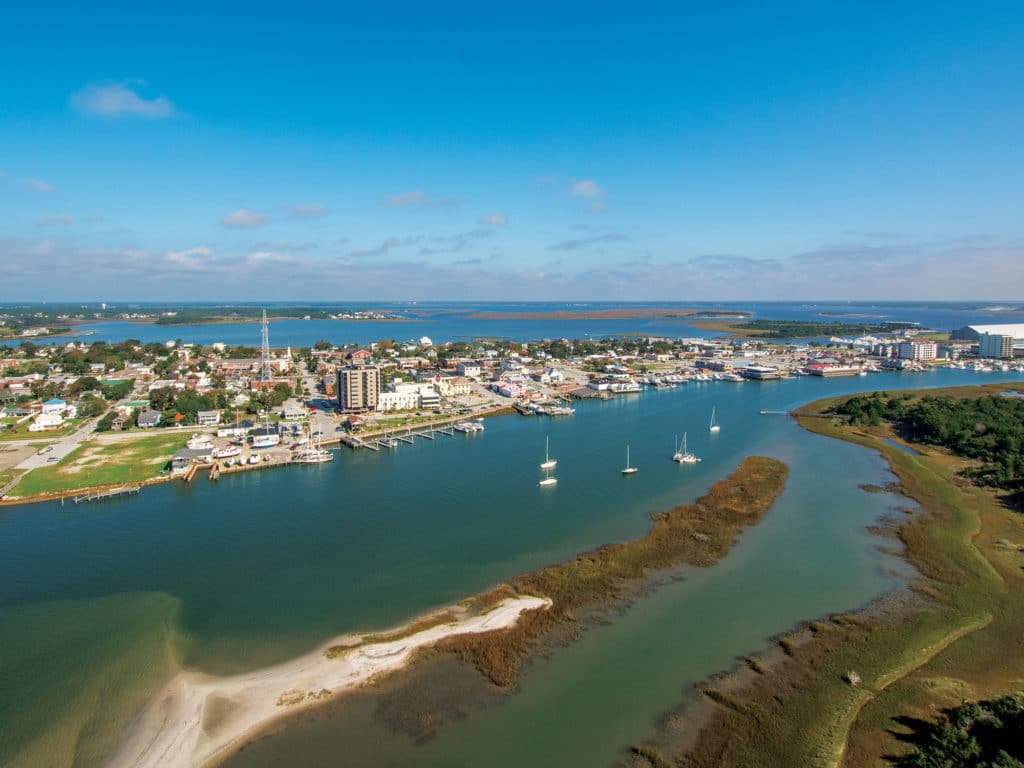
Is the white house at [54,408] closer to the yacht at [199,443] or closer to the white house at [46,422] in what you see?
the white house at [46,422]

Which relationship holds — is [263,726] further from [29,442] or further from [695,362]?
[695,362]

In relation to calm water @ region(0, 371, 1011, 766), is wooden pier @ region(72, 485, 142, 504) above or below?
above

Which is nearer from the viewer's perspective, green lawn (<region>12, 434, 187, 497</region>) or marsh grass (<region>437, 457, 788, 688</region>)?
marsh grass (<region>437, 457, 788, 688</region>)

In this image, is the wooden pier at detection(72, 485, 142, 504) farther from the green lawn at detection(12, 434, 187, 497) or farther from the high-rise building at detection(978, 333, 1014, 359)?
the high-rise building at detection(978, 333, 1014, 359)

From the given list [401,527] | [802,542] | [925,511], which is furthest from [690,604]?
[925,511]

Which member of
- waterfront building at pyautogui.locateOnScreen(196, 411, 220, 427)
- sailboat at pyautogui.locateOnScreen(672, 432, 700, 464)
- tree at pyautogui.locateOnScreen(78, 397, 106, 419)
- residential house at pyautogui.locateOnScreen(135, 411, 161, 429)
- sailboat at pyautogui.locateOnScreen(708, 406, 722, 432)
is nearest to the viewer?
sailboat at pyautogui.locateOnScreen(672, 432, 700, 464)

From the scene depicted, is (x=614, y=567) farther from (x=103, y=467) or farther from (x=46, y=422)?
(x=46, y=422)

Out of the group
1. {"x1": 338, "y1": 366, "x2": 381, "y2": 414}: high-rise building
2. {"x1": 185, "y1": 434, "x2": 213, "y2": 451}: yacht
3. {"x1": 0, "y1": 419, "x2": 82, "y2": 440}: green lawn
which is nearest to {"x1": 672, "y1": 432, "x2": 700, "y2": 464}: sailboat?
{"x1": 338, "y1": 366, "x2": 381, "y2": 414}: high-rise building
